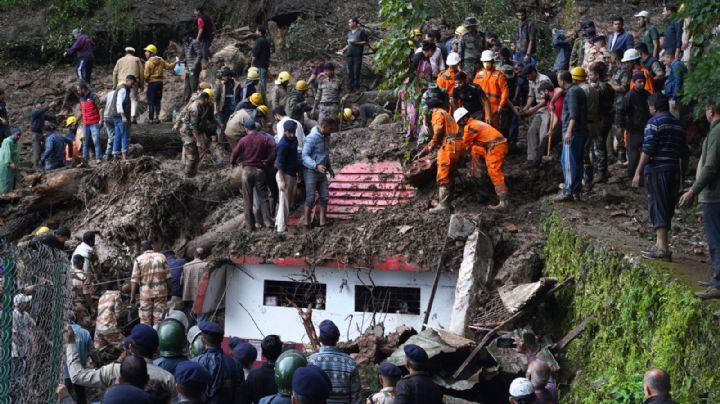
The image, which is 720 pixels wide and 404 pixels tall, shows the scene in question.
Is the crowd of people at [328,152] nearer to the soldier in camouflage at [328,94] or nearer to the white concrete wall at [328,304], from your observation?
the soldier in camouflage at [328,94]

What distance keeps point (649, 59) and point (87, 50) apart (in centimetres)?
1635

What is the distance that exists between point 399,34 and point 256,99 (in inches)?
130

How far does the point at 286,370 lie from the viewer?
7465 millimetres

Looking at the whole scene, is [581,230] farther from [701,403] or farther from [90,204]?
[90,204]

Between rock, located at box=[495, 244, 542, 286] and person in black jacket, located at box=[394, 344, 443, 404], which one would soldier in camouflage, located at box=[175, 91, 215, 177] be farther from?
person in black jacket, located at box=[394, 344, 443, 404]

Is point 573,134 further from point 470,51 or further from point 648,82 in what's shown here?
point 470,51

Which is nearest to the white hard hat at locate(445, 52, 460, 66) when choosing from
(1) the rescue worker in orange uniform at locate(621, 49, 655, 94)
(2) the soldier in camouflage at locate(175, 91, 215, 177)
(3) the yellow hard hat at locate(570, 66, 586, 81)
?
(3) the yellow hard hat at locate(570, 66, 586, 81)

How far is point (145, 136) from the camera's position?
75.6ft

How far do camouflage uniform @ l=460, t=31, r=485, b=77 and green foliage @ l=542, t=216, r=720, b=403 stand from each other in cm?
594

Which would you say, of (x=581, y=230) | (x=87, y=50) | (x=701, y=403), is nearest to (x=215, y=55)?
(x=87, y=50)

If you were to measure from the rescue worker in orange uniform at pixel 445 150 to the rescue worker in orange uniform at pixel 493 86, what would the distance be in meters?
1.35

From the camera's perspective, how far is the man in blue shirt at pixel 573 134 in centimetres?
1427

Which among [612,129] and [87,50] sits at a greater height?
[87,50]

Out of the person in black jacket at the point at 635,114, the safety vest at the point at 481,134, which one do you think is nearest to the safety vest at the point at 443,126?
the safety vest at the point at 481,134
